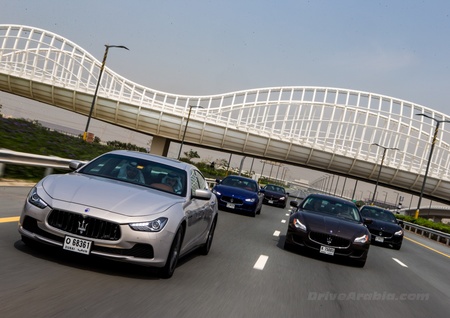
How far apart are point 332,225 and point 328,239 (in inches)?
14.8

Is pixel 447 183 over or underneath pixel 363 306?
over

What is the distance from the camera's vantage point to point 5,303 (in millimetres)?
4977

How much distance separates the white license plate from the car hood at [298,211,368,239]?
667 centimetres

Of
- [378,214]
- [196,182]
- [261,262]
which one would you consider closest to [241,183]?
[378,214]

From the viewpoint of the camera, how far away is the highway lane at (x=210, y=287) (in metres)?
5.54

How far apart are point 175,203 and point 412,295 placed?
15.3ft

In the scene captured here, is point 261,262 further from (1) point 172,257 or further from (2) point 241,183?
(2) point 241,183

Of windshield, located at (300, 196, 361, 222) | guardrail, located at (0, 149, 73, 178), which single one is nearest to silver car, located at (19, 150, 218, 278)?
windshield, located at (300, 196, 361, 222)

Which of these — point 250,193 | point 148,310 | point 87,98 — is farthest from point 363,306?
point 87,98

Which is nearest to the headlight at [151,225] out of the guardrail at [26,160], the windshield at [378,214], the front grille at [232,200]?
the guardrail at [26,160]

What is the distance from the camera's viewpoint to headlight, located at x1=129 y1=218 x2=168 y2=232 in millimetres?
6578

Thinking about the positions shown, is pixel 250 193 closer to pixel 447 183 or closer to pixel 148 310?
pixel 148 310

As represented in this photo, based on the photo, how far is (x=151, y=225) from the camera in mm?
6688

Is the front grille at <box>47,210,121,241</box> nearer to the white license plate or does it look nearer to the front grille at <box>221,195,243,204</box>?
the white license plate
